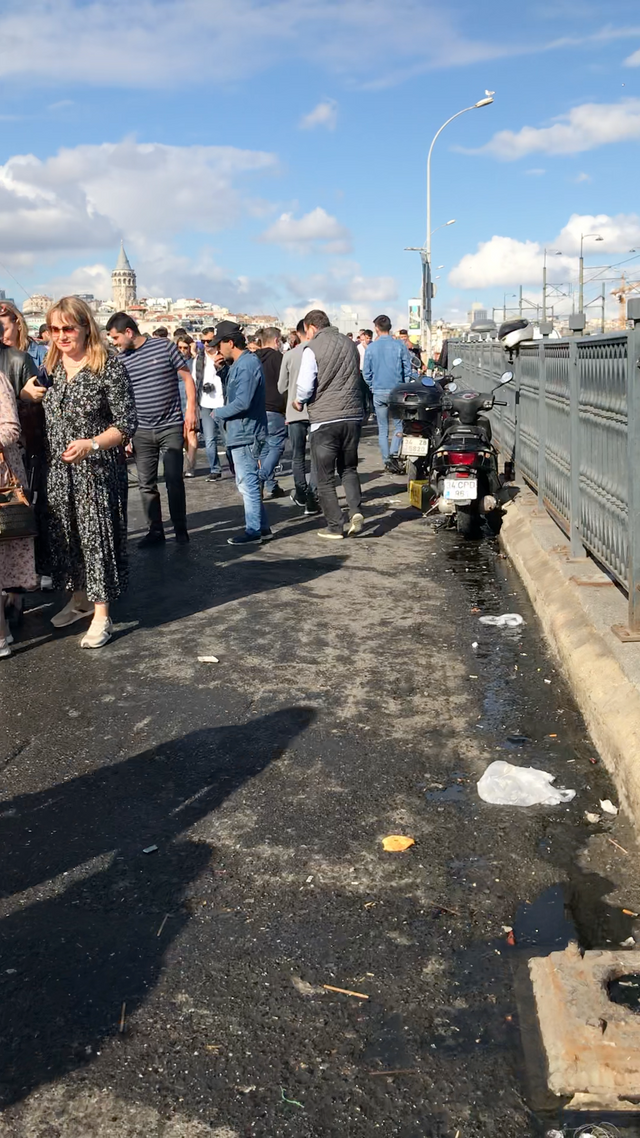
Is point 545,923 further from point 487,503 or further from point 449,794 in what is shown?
point 487,503

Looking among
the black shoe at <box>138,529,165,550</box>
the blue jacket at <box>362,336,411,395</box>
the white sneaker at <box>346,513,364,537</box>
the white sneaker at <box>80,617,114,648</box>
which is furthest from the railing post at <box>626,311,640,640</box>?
the blue jacket at <box>362,336,411,395</box>

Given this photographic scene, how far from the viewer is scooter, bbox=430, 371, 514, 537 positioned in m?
9.72

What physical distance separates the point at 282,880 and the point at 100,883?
2.01 feet

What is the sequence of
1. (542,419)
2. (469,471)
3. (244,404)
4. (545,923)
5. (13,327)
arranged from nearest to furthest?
(545,923) → (13,327) → (542,419) → (244,404) → (469,471)

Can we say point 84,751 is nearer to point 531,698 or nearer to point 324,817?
point 324,817

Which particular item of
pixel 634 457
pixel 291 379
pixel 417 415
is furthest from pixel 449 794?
pixel 417 415

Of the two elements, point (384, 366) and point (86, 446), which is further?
point (384, 366)

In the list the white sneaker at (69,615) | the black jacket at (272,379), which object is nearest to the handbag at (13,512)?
the white sneaker at (69,615)

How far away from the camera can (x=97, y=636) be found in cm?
663

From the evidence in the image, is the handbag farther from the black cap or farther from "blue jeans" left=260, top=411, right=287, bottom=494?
"blue jeans" left=260, top=411, right=287, bottom=494

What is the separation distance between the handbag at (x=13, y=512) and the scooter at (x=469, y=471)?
4.47 m

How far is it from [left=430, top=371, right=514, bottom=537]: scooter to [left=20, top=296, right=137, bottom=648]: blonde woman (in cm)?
389

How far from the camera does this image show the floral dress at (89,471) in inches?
255

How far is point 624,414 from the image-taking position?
5168 millimetres
